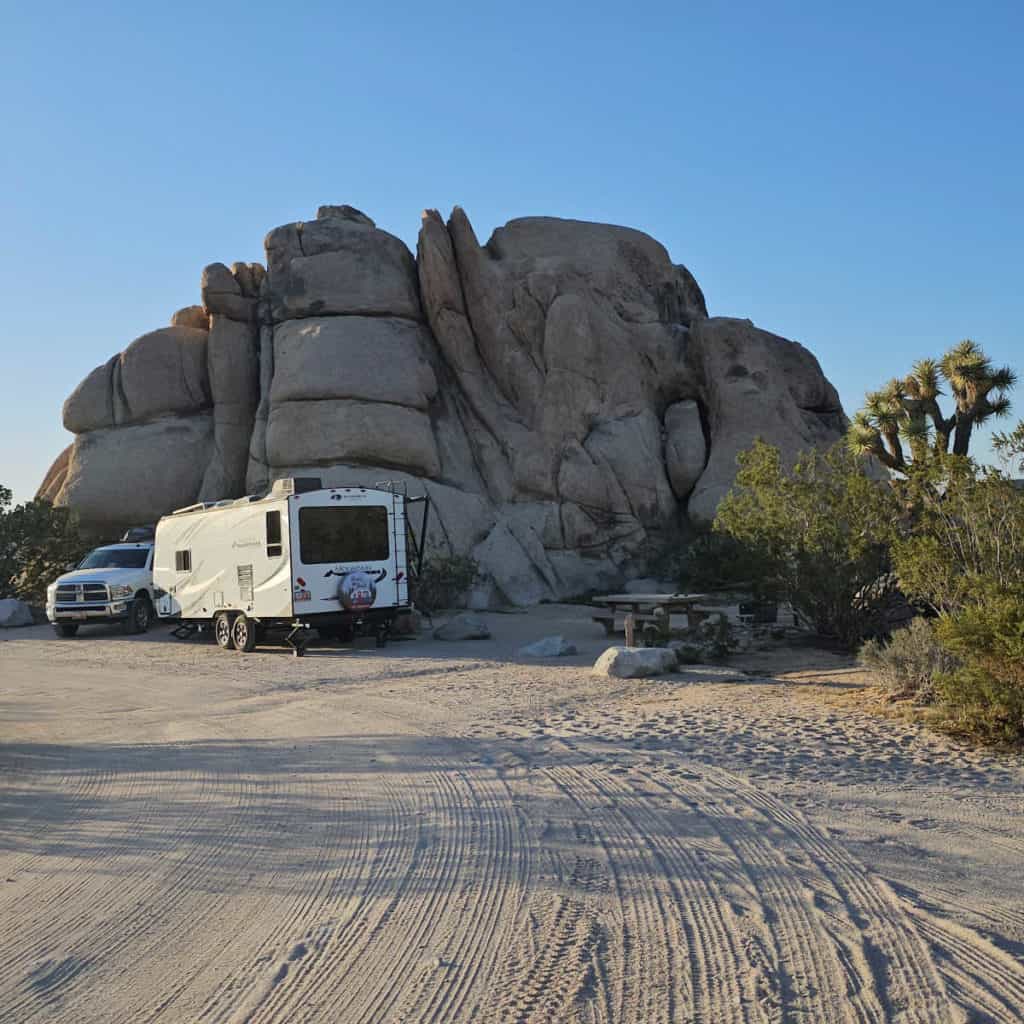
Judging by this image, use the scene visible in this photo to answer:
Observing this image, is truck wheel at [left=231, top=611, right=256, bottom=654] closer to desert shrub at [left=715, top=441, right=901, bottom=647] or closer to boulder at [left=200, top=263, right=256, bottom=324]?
desert shrub at [left=715, top=441, right=901, bottom=647]

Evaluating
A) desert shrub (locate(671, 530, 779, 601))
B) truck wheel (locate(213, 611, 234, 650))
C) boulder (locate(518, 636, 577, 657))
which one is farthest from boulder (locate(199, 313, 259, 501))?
boulder (locate(518, 636, 577, 657))

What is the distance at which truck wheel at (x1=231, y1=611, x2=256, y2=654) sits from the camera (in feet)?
65.9

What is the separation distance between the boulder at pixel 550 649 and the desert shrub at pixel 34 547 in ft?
63.3

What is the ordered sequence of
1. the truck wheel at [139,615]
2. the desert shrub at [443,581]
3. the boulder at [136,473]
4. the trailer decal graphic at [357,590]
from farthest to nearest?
the boulder at [136,473], the desert shrub at [443,581], the truck wheel at [139,615], the trailer decal graphic at [357,590]

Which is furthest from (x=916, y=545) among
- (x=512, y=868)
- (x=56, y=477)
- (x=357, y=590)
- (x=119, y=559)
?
(x=56, y=477)

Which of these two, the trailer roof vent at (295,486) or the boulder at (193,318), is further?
the boulder at (193,318)

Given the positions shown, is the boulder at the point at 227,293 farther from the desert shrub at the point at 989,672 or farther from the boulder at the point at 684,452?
the desert shrub at the point at 989,672

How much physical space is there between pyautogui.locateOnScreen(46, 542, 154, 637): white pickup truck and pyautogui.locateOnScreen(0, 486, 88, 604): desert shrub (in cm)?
581

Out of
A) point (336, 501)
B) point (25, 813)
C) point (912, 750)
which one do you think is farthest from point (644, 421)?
point (25, 813)

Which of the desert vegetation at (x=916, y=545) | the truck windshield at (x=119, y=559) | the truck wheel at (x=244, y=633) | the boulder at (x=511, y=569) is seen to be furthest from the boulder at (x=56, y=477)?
the desert vegetation at (x=916, y=545)

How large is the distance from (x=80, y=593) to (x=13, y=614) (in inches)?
198

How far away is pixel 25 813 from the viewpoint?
7.66 metres

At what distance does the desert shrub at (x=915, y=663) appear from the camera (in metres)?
11.1

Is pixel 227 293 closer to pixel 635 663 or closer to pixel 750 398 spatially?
pixel 750 398
